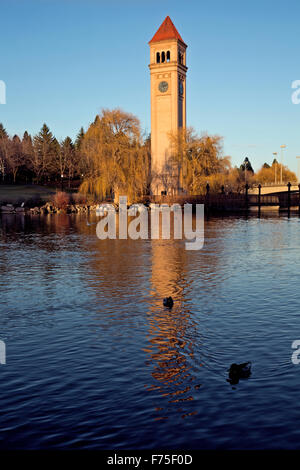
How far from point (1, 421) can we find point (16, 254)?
56.7 ft

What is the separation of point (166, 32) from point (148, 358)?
91.8 metres

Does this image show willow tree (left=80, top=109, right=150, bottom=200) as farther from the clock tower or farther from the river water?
the river water

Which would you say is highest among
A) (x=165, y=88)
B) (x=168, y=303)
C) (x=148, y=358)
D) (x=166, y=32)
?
(x=166, y=32)

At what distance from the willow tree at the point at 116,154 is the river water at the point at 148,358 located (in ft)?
146

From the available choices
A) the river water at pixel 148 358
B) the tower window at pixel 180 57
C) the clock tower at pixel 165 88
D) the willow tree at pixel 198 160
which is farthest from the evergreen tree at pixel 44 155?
the river water at pixel 148 358

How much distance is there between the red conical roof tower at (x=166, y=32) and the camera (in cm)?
9103

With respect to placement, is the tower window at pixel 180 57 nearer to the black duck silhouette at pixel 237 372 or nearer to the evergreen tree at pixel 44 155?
the evergreen tree at pixel 44 155

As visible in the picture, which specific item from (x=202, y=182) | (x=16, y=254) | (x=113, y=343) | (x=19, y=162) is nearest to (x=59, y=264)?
(x=16, y=254)

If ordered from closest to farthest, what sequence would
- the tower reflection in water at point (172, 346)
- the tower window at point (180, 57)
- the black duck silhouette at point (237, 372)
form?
the tower reflection in water at point (172, 346) < the black duck silhouette at point (237, 372) < the tower window at point (180, 57)

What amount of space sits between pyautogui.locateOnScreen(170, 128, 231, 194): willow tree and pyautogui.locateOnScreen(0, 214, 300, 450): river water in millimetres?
52898

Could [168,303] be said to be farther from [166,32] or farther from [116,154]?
[166,32]

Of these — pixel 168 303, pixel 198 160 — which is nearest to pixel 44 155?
pixel 198 160

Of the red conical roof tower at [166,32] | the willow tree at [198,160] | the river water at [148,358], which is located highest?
the red conical roof tower at [166,32]

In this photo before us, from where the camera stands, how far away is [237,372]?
25.9 ft
